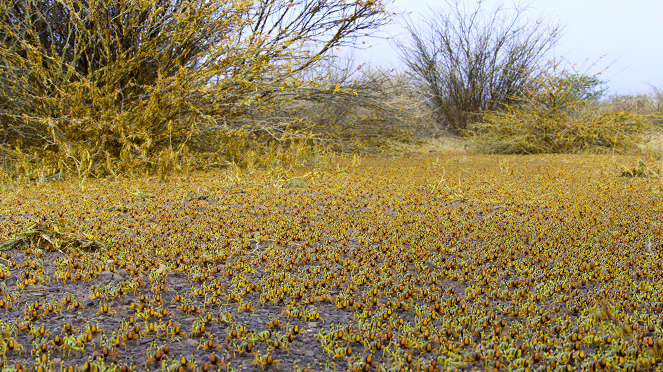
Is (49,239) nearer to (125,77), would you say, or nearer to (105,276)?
(105,276)

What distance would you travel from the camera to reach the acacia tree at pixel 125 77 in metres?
5.68

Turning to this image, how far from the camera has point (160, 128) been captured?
6.50 m

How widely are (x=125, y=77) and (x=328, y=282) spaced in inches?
210

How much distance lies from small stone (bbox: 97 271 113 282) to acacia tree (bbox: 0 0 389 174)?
3.40 m

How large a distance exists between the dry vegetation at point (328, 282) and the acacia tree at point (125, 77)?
5.05 ft

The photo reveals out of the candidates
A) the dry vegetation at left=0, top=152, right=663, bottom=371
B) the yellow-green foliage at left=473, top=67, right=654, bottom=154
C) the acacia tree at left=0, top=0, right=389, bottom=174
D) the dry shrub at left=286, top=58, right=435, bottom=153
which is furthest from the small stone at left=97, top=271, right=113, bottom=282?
the yellow-green foliage at left=473, top=67, right=654, bottom=154

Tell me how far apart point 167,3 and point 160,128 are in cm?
166

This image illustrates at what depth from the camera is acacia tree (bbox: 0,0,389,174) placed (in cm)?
568

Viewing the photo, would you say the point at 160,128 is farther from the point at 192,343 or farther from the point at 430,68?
the point at 430,68

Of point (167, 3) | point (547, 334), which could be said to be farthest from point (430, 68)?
point (547, 334)

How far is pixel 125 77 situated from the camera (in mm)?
6461

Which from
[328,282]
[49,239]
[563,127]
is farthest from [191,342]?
[563,127]

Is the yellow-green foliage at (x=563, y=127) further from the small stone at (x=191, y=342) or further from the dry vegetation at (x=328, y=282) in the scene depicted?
the small stone at (x=191, y=342)

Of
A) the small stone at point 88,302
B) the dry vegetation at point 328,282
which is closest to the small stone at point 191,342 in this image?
the dry vegetation at point 328,282
